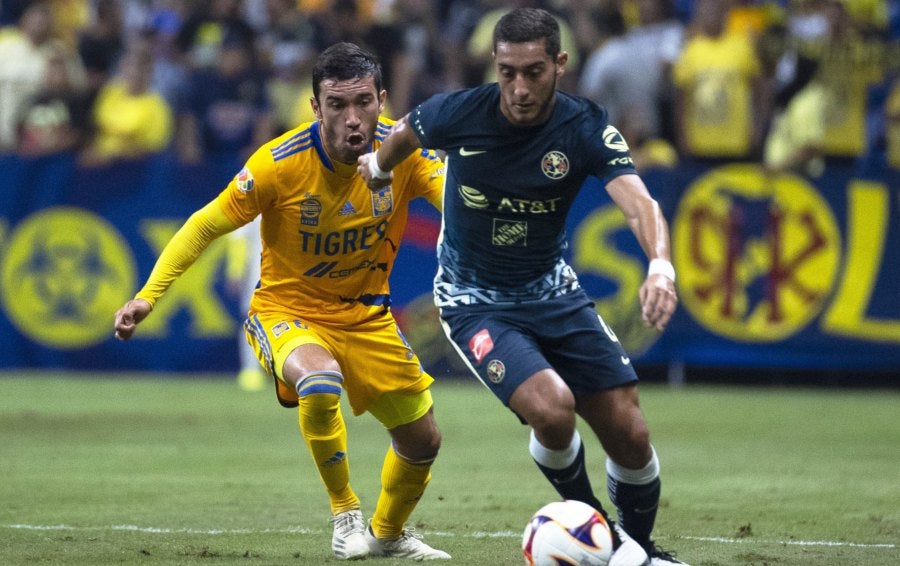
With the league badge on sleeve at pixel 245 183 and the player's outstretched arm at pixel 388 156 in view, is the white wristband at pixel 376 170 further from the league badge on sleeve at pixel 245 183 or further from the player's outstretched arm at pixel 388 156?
the league badge on sleeve at pixel 245 183

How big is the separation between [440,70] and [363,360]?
396 inches

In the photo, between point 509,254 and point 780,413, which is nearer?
point 509,254

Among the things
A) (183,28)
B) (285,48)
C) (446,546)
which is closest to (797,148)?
(285,48)

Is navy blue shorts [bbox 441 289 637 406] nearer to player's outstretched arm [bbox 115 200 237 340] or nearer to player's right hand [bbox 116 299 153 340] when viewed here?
player's outstretched arm [bbox 115 200 237 340]

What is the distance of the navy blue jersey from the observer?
6.34 meters

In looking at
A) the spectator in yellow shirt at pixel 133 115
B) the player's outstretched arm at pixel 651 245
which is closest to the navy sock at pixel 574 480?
the player's outstretched arm at pixel 651 245

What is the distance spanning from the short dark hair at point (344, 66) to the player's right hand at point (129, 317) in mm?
1323

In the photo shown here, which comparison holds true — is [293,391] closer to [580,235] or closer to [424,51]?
[580,235]

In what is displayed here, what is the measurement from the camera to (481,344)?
6344 mm

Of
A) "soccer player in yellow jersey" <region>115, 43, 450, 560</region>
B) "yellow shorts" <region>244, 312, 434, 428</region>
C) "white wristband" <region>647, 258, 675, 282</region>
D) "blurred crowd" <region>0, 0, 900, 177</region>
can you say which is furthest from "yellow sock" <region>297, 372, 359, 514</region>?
"blurred crowd" <region>0, 0, 900, 177</region>

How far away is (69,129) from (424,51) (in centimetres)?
419

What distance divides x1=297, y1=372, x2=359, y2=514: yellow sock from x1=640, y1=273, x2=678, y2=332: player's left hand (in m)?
1.78

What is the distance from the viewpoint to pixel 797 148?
15.0 meters

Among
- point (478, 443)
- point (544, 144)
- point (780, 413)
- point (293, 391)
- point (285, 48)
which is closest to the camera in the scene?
point (544, 144)
